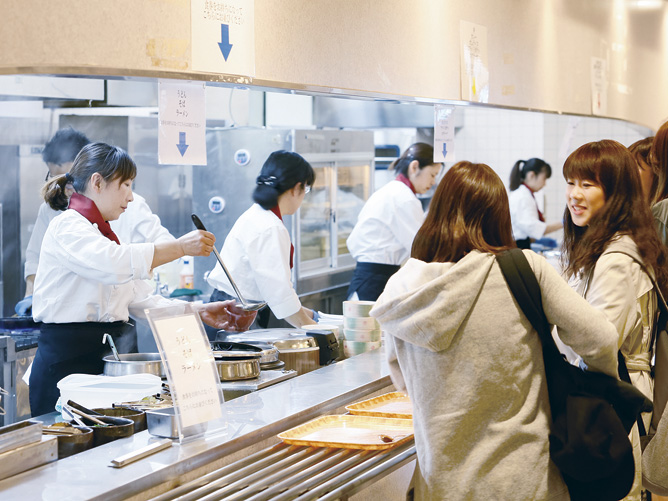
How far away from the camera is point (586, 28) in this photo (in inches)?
206

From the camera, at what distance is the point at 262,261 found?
3754 millimetres

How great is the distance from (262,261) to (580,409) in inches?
83.8

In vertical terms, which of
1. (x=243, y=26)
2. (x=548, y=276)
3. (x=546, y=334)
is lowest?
(x=546, y=334)

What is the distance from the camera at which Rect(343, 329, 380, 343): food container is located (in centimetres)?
317

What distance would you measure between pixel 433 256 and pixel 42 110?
3.69m

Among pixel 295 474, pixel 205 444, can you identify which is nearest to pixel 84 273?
pixel 205 444

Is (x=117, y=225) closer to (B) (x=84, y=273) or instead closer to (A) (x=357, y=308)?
(B) (x=84, y=273)

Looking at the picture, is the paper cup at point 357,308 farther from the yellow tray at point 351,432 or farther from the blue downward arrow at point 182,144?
the blue downward arrow at point 182,144

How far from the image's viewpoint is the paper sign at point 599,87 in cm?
536

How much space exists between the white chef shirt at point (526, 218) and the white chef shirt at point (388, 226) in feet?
7.53

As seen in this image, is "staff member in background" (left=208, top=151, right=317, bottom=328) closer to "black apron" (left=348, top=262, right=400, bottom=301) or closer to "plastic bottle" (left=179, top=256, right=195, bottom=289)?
"plastic bottle" (left=179, top=256, right=195, bottom=289)

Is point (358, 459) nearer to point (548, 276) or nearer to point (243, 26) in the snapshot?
point (548, 276)

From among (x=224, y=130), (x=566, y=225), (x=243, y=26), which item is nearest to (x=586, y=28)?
(x=224, y=130)

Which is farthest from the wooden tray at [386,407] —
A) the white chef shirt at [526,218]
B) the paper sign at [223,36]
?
the white chef shirt at [526,218]
